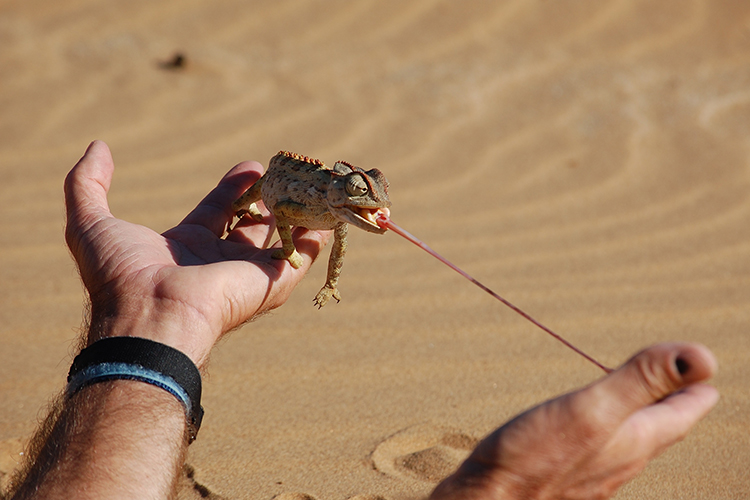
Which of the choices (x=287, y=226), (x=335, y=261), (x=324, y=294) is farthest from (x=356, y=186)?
(x=324, y=294)

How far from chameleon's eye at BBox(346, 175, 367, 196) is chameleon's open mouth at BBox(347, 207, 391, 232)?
0.07 meters

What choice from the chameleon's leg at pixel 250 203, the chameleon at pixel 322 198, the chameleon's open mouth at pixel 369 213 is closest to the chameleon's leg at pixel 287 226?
the chameleon at pixel 322 198

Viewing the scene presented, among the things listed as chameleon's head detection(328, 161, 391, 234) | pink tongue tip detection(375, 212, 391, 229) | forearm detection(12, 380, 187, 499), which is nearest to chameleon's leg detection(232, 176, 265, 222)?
chameleon's head detection(328, 161, 391, 234)

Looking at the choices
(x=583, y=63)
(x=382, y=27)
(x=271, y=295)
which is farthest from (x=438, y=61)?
(x=271, y=295)

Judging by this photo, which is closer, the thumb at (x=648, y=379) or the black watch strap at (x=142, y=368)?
the thumb at (x=648, y=379)

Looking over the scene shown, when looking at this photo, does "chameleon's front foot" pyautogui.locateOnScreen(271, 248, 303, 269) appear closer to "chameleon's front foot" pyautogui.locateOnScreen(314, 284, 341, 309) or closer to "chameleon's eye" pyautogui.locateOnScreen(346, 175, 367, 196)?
"chameleon's front foot" pyautogui.locateOnScreen(314, 284, 341, 309)

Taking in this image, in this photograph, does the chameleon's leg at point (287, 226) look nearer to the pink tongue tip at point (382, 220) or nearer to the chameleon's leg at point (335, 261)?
the chameleon's leg at point (335, 261)

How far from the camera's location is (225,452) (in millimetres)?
2818

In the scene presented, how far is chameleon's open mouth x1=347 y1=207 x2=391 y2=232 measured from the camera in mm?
2498

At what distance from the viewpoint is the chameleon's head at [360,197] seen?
2482 mm

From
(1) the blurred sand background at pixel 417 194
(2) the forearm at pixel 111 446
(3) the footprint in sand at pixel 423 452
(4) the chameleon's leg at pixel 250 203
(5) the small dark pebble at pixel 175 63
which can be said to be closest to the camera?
(2) the forearm at pixel 111 446

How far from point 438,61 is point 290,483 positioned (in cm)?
477

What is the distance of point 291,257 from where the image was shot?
2775mm

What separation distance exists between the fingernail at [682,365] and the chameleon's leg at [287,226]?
1.64 metres
